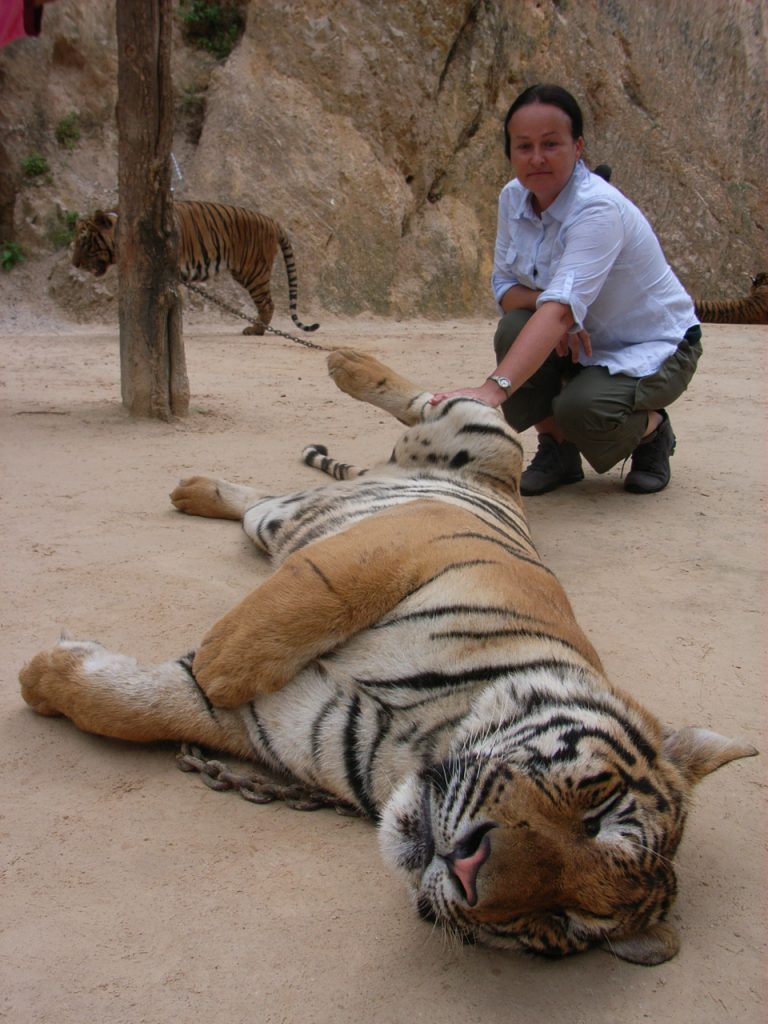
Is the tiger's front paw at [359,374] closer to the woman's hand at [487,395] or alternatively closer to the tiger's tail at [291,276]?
the woman's hand at [487,395]

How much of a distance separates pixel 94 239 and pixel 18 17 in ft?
12.8

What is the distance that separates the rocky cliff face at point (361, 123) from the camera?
961 centimetres

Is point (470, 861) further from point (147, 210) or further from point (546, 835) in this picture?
point (147, 210)

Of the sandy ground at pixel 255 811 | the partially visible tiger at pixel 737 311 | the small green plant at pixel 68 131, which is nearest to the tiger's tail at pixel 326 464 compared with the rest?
the sandy ground at pixel 255 811

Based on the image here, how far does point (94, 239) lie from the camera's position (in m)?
8.32

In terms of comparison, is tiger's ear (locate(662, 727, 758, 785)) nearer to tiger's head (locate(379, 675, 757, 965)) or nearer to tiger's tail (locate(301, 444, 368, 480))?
tiger's head (locate(379, 675, 757, 965))

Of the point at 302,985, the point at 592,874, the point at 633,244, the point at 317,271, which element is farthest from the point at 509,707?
the point at 317,271

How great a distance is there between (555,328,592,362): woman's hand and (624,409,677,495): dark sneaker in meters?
0.53

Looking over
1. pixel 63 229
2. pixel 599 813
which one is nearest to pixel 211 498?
pixel 599 813

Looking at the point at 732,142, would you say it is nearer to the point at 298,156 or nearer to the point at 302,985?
the point at 298,156

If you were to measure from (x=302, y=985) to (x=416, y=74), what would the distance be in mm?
11551

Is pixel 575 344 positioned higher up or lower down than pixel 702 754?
higher up

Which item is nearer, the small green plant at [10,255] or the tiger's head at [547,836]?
the tiger's head at [547,836]

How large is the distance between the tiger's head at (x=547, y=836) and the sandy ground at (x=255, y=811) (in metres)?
0.10
